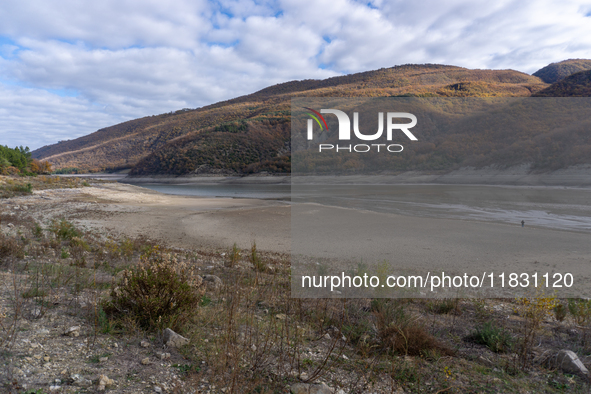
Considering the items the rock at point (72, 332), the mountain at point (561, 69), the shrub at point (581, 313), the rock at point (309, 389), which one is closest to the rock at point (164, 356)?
the rock at point (72, 332)

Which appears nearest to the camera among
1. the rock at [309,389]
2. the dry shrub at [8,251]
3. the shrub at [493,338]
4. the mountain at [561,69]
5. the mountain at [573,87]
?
the rock at [309,389]

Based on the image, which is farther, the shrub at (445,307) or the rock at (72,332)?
the shrub at (445,307)

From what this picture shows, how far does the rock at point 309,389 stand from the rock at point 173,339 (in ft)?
3.76

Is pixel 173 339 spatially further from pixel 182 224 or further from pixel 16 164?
pixel 16 164

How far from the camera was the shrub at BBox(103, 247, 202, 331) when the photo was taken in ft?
11.1

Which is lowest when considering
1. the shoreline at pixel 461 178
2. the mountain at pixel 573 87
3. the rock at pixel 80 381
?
the rock at pixel 80 381

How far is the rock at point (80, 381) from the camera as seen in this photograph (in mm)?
2266

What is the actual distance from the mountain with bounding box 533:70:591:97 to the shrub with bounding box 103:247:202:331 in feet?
209

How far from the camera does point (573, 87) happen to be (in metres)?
50.7

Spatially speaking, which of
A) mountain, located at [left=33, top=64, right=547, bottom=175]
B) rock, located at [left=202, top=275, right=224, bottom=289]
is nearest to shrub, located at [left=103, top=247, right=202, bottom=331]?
rock, located at [left=202, top=275, right=224, bottom=289]

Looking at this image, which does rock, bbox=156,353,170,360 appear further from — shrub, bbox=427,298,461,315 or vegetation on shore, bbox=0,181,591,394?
shrub, bbox=427,298,461,315

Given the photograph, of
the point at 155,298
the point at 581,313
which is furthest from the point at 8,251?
the point at 581,313

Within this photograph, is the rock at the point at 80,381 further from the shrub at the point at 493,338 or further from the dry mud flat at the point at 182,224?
the dry mud flat at the point at 182,224

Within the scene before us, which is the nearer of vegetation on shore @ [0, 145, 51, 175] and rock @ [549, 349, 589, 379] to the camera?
rock @ [549, 349, 589, 379]
